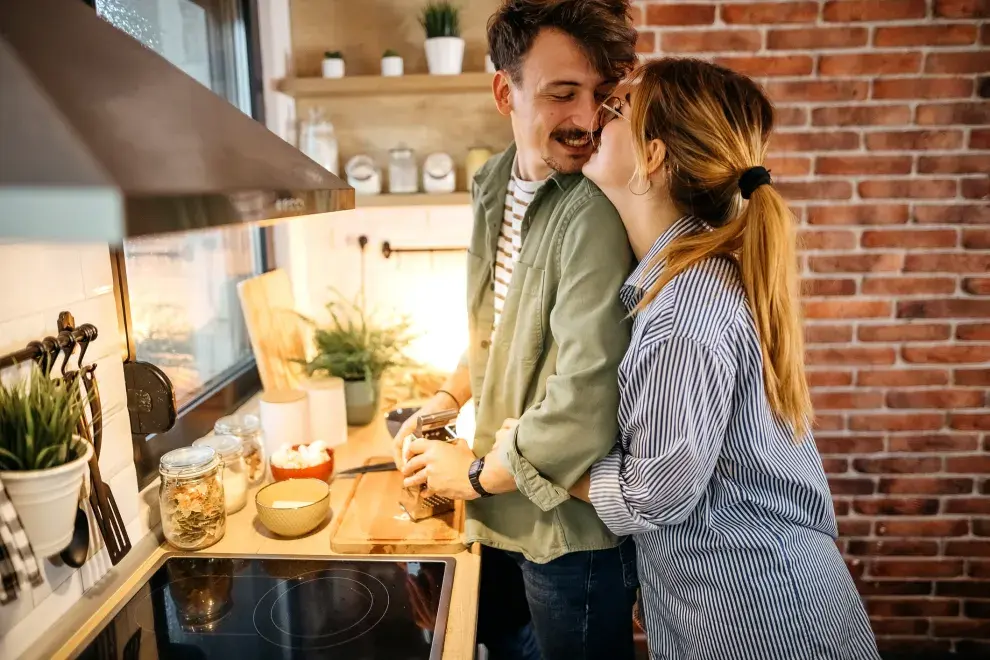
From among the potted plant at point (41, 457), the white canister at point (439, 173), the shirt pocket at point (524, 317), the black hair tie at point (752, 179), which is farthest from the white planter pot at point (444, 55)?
the potted plant at point (41, 457)

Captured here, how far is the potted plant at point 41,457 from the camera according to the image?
879mm

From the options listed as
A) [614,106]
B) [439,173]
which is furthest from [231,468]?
[439,173]

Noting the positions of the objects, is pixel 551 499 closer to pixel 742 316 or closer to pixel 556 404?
pixel 556 404

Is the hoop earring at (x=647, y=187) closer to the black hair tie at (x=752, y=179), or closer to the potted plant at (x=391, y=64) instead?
the black hair tie at (x=752, y=179)

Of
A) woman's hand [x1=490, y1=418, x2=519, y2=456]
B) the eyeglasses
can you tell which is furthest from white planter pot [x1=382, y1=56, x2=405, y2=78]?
woman's hand [x1=490, y1=418, x2=519, y2=456]

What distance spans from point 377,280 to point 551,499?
136 centimetres

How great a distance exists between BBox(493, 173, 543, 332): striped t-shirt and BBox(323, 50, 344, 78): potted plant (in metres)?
0.91

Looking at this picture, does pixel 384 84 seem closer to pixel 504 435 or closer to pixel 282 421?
pixel 282 421

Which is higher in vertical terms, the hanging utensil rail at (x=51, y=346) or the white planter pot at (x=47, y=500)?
the hanging utensil rail at (x=51, y=346)

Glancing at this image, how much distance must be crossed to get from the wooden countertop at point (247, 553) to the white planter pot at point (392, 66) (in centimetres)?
118

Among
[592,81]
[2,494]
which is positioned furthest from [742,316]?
[2,494]

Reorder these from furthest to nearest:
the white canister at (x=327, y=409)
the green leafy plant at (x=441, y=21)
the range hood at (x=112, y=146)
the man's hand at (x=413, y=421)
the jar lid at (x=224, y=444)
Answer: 1. the green leafy plant at (x=441, y=21)
2. the white canister at (x=327, y=409)
3. the man's hand at (x=413, y=421)
4. the jar lid at (x=224, y=444)
5. the range hood at (x=112, y=146)

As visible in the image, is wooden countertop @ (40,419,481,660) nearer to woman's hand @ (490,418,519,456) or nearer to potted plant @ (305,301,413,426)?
woman's hand @ (490,418,519,456)

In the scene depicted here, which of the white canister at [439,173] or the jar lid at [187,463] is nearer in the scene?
the jar lid at [187,463]
